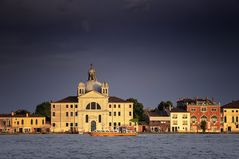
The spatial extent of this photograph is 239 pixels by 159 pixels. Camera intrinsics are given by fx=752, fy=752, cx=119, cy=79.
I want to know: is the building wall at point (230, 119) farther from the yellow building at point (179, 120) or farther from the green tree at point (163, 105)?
the green tree at point (163, 105)

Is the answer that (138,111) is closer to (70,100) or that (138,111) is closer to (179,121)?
(179,121)

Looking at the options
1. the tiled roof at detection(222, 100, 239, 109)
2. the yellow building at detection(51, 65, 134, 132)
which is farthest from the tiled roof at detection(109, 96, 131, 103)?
the tiled roof at detection(222, 100, 239, 109)

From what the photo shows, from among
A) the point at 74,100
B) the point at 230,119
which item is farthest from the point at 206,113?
the point at 74,100

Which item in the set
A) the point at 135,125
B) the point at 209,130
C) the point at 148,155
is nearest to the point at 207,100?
the point at 209,130

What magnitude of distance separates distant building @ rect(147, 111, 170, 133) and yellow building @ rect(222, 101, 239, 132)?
11.0 meters

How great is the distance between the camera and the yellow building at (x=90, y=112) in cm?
13675

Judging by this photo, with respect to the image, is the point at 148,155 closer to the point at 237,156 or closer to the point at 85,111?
the point at 237,156

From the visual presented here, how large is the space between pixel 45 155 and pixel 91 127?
7561 cm

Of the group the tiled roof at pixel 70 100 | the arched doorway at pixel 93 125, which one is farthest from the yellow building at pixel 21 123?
the arched doorway at pixel 93 125

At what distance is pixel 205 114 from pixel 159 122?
8.78 meters

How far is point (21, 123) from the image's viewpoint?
13762cm

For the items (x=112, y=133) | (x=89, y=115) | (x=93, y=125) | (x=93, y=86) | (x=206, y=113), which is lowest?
(x=112, y=133)

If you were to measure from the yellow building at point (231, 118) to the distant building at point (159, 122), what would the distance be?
36.1ft

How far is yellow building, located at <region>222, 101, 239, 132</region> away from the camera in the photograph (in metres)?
143
